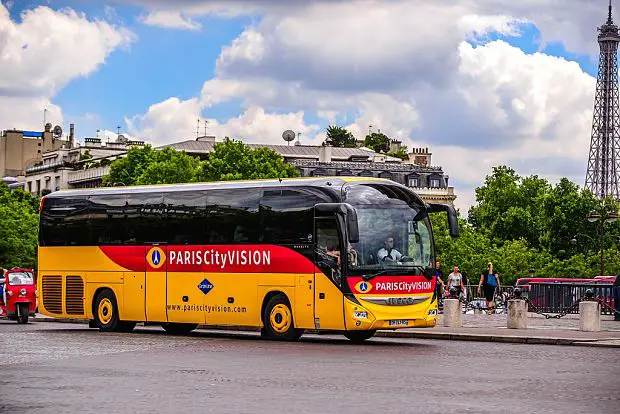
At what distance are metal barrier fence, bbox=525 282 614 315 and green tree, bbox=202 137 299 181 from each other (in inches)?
2671

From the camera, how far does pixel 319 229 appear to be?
93.8 feet

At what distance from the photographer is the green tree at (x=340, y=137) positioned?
179 metres

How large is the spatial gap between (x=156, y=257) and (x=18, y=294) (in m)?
9.90

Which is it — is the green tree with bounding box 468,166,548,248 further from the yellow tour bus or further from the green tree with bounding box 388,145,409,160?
the yellow tour bus

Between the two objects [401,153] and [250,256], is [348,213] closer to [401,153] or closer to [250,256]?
[250,256]

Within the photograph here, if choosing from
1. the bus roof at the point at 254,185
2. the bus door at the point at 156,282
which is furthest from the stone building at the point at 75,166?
the bus door at the point at 156,282

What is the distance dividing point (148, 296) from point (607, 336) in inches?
409

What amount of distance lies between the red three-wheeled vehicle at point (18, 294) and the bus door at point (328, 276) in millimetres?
14576

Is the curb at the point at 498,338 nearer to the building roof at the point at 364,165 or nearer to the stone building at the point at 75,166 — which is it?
the building roof at the point at 364,165

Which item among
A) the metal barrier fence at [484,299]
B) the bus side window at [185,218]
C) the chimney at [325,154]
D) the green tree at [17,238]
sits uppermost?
the chimney at [325,154]

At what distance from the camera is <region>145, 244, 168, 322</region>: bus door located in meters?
32.3

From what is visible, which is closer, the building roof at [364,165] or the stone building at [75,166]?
the building roof at [364,165]

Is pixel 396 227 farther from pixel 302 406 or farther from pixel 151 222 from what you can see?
pixel 302 406

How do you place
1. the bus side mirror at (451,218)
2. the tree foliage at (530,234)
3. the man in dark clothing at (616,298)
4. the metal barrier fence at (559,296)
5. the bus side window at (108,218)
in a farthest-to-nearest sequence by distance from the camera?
1. the tree foliage at (530,234)
2. the metal barrier fence at (559,296)
3. the man in dark clothing at (616,298)
4. the bus side window at (108,218)
5. the bus side mirror at (451,218)
